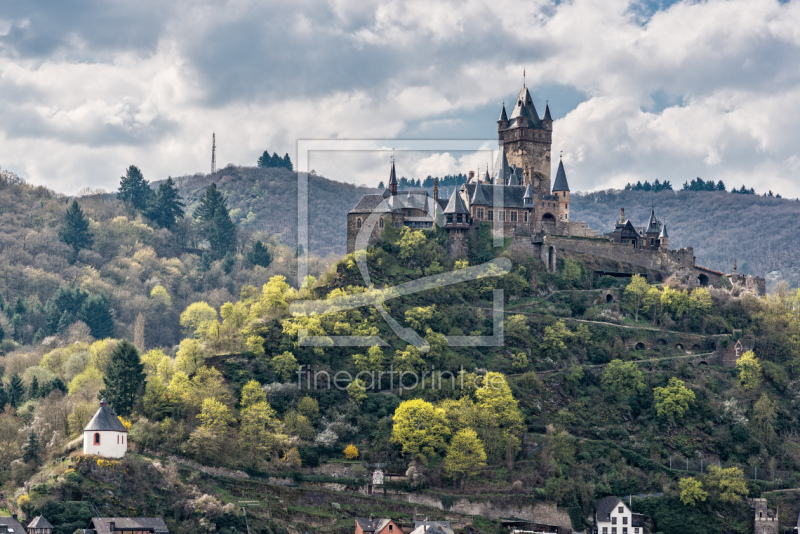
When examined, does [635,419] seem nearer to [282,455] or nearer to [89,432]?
[282,455]

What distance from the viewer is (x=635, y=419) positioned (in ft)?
298

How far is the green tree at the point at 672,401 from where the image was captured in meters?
90.7

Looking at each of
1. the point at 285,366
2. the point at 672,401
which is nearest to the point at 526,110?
the point at 672,401

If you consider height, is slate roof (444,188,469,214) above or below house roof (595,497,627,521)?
above

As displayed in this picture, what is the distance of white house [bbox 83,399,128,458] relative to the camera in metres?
75.8

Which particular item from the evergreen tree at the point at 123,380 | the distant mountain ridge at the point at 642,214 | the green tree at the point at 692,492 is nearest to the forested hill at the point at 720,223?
the distant mountain ridge at the point at 642,214

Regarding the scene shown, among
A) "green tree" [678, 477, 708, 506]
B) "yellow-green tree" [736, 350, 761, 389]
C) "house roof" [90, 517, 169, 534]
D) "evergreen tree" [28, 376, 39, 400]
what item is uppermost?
"yellow-green tree" [736, 350, 761, 389]

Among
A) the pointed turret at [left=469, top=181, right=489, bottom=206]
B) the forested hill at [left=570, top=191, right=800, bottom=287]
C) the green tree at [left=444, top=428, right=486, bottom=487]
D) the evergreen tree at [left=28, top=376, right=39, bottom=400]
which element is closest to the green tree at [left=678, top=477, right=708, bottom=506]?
the green tree at [left=444, top=428, right=486, bottom=487]

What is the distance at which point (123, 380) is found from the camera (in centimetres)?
8312

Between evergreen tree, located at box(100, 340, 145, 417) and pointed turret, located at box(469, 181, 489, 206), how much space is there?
109 feet

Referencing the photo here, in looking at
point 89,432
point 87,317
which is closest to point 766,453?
point 89,432

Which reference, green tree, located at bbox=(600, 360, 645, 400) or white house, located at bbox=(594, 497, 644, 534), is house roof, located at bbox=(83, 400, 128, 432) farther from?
green tree, located at bbox=(600, 360, 645, 400)

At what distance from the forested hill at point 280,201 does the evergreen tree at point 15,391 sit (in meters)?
76.7

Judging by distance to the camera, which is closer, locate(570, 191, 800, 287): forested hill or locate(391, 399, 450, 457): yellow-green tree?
locate(391, 399, 450, 457): yellow-green tree
